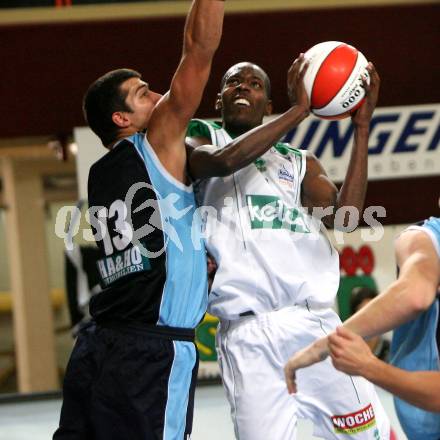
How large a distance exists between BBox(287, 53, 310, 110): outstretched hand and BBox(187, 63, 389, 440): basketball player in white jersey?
0.26 m

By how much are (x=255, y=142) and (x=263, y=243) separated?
0.47 m

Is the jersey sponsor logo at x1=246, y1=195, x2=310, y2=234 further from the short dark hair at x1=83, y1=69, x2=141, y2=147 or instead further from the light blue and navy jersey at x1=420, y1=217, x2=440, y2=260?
the light blue and navy jersey at x1=420, y1=217, x2=440, y2=260

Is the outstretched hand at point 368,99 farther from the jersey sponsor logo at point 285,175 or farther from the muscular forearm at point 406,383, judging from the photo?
the muscular forearm at point 406,383

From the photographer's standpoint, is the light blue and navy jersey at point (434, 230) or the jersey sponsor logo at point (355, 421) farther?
the jersey sponsor logo at point (355, 421)

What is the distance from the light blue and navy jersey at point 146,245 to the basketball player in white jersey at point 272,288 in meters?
0.23

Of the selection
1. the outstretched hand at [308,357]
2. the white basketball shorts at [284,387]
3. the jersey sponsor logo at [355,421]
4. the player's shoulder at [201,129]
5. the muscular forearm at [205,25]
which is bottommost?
the jersey sponsor logo at [355,421]

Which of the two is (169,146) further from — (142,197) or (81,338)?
(81,338)

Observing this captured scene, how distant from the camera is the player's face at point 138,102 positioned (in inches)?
132

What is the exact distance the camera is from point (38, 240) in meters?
8.06

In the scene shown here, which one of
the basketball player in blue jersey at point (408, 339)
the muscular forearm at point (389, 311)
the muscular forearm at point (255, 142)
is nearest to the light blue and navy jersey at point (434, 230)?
the basketball player in blue jersey at point (408, 339)

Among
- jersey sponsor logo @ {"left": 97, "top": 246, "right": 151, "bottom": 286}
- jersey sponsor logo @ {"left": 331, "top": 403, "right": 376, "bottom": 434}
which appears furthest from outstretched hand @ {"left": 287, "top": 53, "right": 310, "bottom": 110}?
jersey sponsor logo @ {"left": 331, "top": 403, "right": 376, "bottom": 434}

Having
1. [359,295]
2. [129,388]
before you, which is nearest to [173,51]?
[359,295]

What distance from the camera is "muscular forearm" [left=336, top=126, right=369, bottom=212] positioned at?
343 cm

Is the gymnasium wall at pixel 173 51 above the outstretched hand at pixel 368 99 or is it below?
above
